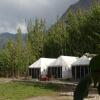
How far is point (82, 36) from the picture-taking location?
59.5 meters

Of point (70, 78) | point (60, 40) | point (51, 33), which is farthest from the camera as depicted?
point (51, 33)

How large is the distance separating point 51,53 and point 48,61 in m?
10.4

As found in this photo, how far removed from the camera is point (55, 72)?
58.9m

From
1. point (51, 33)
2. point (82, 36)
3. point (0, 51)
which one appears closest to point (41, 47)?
point (51, 33)

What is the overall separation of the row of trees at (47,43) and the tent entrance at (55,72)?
5038 millimetres

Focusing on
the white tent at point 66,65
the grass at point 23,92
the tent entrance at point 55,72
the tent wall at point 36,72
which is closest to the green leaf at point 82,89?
the grass at point 23,92

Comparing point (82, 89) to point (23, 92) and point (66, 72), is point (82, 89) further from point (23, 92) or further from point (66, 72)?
point (66, 72)

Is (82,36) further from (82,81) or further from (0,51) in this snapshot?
(82,81)

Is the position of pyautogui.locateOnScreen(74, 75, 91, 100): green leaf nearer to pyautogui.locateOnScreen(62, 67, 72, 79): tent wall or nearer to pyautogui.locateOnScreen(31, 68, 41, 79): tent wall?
pyautogui.locateOnScreen(62, 67, 72, 79): tent wall

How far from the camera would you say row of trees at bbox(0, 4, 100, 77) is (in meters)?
61.1

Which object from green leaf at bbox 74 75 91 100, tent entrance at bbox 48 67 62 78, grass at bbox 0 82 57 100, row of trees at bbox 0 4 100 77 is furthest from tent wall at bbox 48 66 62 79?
green leaf at bbox 74 75 91 100

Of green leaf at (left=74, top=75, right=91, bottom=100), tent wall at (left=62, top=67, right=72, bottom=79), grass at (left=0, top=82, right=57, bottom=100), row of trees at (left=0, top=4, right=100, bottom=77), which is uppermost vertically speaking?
row of trees at (left=0, top=4, right=100, bottom=77)

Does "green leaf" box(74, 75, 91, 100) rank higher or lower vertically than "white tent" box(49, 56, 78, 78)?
lower

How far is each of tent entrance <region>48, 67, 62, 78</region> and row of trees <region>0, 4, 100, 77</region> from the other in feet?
16.5
